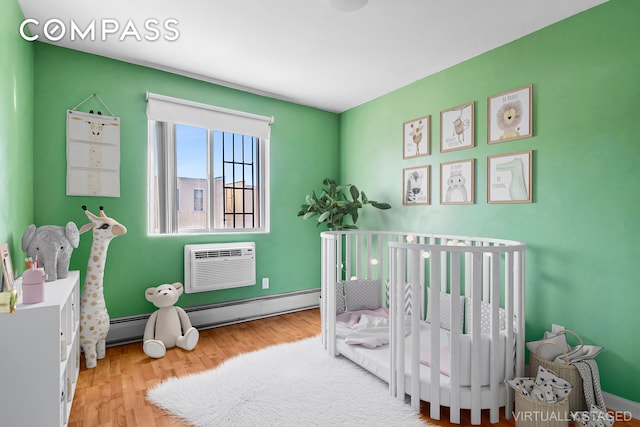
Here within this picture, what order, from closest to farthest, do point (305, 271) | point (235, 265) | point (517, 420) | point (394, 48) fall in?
1. point (517, 420)
2. point (394, 48)
3. point (235, 265)
4. point (305, 271)

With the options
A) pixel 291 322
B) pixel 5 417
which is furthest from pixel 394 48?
pixel 5 417

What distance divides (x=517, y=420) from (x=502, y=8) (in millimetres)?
2317

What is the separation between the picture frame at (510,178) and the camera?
2.28m

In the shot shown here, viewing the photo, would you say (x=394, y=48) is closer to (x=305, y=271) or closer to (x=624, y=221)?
(x=624, y=221)

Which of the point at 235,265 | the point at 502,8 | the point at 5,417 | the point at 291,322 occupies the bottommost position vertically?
the point at 291,322

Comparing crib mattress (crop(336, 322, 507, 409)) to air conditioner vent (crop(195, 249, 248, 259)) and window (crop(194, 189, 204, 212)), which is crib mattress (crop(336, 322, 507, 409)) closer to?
air conditioner vent (crop(195, 249, 248, 259))

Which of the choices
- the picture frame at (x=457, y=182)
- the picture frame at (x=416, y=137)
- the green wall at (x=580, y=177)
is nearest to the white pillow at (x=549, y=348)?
the green wall at (x=580, y=177)

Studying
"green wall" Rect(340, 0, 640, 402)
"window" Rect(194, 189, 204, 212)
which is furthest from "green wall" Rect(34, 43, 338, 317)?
"green wall" Rect(340, 0, 640, 402)

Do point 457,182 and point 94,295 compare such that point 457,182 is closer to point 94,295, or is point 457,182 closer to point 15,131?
point 94,295

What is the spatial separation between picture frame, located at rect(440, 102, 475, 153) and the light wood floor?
1.93 meters

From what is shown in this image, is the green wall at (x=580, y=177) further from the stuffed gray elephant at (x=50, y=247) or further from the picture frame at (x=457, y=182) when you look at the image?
the stuffed gray elephant at (x=50, y=247)

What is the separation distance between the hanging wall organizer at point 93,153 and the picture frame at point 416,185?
100 inches

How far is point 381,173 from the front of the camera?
3508mm

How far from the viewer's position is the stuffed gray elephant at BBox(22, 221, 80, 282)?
1.89 metres
